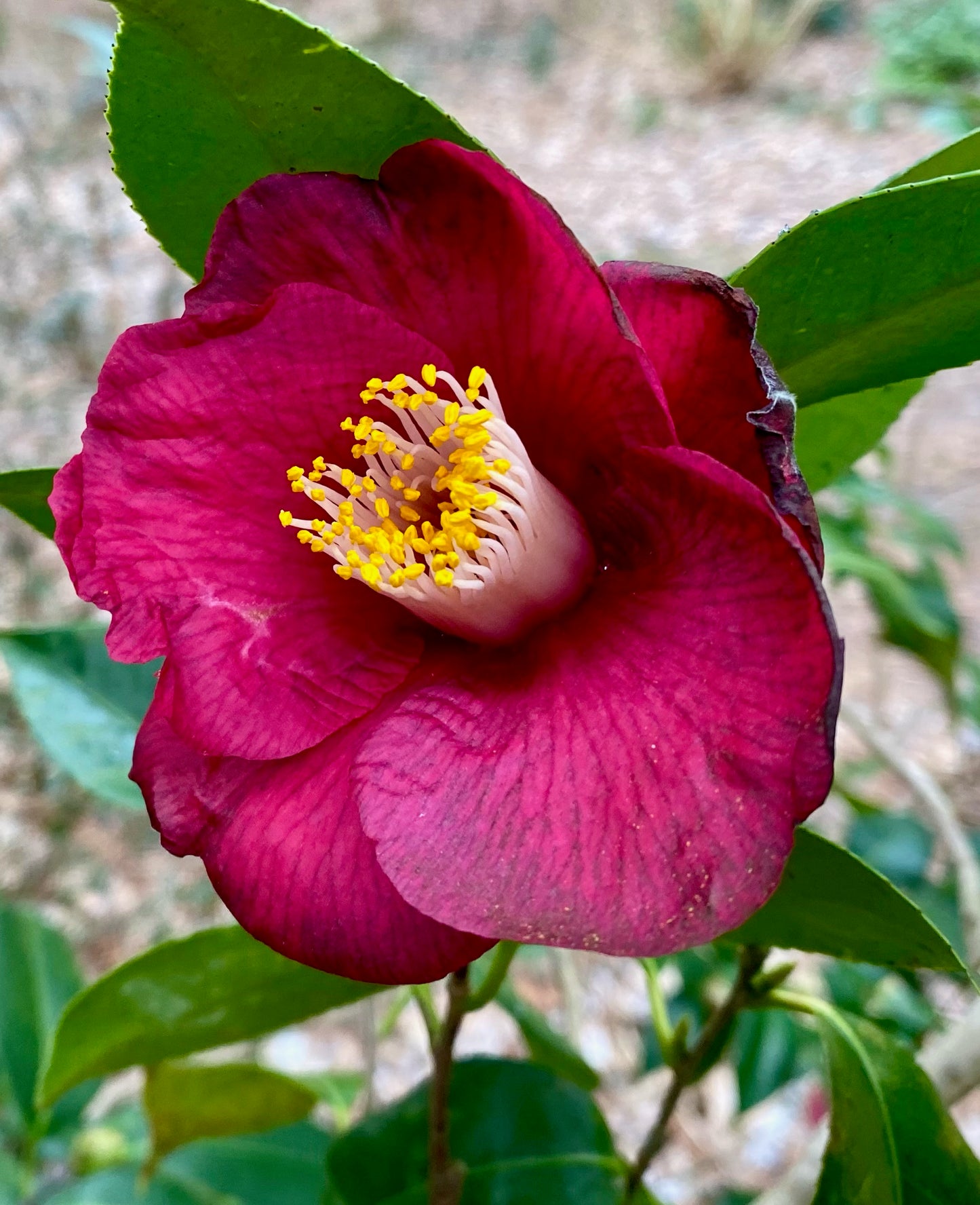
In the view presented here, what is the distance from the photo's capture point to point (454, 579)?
1.89ft

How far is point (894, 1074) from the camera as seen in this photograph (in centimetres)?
66

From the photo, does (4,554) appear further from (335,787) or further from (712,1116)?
(335,787)

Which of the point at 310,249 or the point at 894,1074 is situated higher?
the point at 310,249

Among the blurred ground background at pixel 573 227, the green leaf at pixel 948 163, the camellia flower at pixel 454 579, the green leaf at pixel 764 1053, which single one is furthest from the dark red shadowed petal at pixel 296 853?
the green leaf at pixel 764 1053

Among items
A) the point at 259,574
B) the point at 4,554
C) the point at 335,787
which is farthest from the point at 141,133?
the point at 4,554

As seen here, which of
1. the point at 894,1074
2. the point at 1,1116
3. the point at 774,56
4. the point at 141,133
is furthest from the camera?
the point at 774,56

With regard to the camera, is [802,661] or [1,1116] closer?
[802,661]

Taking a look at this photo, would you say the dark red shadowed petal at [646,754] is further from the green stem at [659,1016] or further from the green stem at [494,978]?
the green stem at [659,1016]

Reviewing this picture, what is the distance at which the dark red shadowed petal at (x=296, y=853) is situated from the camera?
0.46 metres

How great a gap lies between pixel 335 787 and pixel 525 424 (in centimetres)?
22

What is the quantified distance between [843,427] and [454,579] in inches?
10.5

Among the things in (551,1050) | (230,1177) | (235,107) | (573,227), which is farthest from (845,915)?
(573,227)

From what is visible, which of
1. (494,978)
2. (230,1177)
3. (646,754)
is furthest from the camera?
(230,1177)

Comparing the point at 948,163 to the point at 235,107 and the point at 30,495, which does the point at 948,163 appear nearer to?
the point at 235,107
